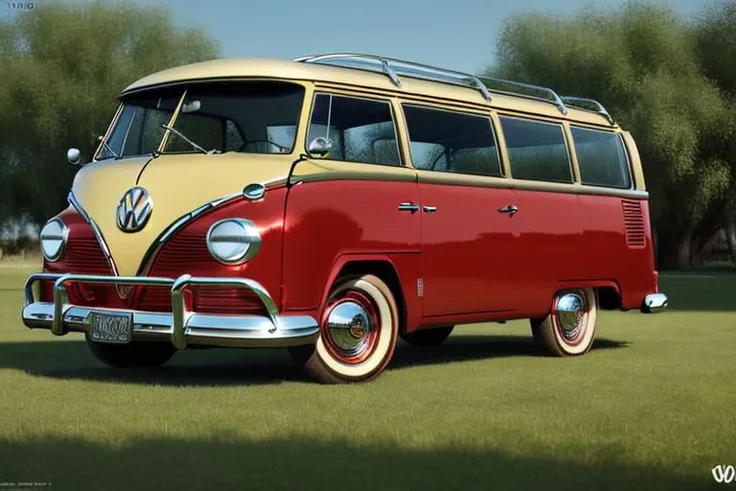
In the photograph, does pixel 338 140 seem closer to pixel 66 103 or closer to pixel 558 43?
pixel 66 103

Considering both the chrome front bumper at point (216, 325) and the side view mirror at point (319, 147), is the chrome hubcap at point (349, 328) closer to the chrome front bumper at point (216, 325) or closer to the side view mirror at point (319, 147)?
the chrome front bumper at point (216, 325)

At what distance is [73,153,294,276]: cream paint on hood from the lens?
7.70 meters

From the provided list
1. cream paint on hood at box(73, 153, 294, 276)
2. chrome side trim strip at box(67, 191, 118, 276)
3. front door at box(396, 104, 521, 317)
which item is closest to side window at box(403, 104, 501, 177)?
front door at box(396, 104, 521, 317)

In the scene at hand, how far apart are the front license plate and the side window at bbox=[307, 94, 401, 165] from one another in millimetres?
1861

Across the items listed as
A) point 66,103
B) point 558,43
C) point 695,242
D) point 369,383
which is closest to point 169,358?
point 369,383

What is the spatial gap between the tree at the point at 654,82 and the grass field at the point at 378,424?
94.3ft

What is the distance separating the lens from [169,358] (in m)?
10.1

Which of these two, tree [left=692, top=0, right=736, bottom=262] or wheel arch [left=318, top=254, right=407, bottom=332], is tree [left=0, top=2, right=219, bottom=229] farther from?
wheel arch [left=318, top=254, right=407, bottom=332]

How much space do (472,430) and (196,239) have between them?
8.46 feet

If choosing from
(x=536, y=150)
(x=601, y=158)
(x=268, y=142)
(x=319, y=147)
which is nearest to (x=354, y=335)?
(x=319, y=147)

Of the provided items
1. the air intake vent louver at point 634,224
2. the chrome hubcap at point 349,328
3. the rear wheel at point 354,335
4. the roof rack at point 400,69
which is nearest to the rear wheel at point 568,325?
the air intake vent louver at point 634,224

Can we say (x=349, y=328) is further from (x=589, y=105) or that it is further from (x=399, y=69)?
(x=589, y=105)

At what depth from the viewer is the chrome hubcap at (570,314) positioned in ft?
35.4

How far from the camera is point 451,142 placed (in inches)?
370
